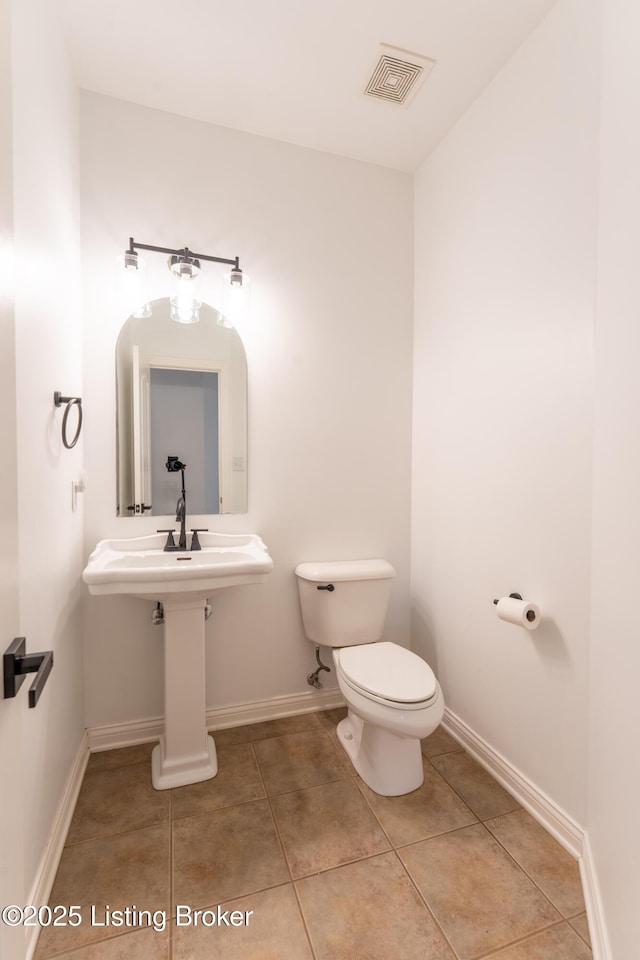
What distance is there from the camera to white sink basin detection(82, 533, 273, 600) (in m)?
1.54

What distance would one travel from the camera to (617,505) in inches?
A: 48.1

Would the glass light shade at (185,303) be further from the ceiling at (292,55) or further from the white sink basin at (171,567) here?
the white sink basin at (171,567)

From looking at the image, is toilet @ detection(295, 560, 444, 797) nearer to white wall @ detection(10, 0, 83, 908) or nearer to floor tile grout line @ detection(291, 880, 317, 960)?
floor tile grout line @ detection(291, 880, 317, 960)

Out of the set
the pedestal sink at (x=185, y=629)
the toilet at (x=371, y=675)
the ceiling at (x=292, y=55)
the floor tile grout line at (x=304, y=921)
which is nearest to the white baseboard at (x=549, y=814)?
the toilet at (x=371, y=675)

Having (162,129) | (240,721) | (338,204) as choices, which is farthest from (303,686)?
(162,129)

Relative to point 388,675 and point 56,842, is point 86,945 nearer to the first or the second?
point 56,842

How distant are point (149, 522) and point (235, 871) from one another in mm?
1250

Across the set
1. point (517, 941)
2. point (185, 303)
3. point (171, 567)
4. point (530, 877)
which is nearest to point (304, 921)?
point (517, 941)

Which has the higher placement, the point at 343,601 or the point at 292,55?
the point at 292,55

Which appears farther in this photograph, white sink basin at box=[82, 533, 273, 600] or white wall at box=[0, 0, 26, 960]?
white sink basin at box=[82, 533, 273, 600]

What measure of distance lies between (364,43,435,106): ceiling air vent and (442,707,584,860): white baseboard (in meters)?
2.61

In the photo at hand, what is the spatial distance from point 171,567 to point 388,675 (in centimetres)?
88

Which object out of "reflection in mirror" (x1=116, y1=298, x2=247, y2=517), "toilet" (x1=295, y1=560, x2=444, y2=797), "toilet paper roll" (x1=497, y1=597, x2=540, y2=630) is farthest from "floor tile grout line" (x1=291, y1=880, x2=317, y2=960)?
"reflection in mirror" (x1=116, y1=298, x2=247, y2=517)

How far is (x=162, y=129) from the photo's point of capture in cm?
196
